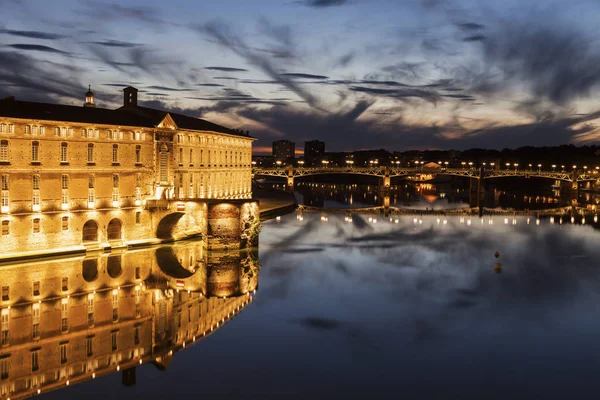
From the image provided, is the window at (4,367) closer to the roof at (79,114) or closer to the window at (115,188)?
the roof at (79,114)

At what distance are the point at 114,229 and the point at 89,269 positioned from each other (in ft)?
24.5

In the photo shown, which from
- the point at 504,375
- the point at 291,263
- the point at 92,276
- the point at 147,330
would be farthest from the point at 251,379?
the point at 291,263

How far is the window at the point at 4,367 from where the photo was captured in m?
20.8

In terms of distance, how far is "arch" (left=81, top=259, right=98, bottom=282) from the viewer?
33.9m

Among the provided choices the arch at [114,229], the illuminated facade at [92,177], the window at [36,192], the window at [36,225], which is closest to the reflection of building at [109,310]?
the arch at [114,229]

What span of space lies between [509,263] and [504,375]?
2278 centimetres

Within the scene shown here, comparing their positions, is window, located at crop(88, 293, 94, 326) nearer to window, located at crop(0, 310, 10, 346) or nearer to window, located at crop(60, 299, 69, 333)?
window, located at crop(60, 299, 69, 333)

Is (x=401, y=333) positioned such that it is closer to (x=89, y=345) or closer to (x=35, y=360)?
(x=89, y=345)

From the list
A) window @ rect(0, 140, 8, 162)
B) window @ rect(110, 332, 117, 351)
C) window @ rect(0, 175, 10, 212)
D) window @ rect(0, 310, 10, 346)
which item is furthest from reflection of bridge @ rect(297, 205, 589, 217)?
window @ rect(110, 332, 117, 351)

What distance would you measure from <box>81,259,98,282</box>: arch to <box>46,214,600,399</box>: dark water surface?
10118 mm

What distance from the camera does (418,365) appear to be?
22.4 meters

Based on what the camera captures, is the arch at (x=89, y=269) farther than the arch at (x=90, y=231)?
No

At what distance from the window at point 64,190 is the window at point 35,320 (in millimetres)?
11592

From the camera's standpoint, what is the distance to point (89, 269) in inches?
1404
